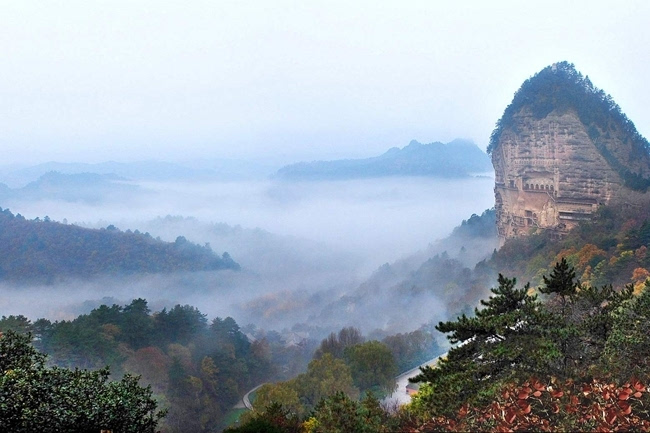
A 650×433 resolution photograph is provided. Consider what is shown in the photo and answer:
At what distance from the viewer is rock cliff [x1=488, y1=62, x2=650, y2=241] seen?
50844 millimetres

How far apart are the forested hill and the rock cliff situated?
67546mm

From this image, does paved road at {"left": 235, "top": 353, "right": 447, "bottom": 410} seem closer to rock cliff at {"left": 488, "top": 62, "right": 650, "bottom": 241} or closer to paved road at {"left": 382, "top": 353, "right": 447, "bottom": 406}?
paved road at {"left": 382, "top": 353, "right": 447, "bottom": 406}

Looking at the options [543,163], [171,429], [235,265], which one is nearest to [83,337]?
[171,429]

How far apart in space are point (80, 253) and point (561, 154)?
284ft

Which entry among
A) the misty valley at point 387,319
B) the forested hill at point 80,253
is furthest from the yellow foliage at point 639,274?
the forested hill at point 80,253

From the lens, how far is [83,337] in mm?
39406

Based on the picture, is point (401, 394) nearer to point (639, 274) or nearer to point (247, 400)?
point (639, 274)

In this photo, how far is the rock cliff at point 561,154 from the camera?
50.8m

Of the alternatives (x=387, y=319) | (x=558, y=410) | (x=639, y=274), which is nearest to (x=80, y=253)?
(x=387, y=319)

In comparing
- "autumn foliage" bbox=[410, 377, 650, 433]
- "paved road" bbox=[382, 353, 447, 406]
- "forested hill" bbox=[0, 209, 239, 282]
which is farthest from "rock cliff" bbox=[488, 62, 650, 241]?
"forested hill" bbox=[0, 209, 239, 282]

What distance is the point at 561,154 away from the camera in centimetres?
5216

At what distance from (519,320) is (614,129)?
46.7 m

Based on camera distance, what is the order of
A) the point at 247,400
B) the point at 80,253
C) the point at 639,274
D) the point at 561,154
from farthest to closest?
1. the point at 80,253
2. the point at 561,154
3. the point at 247,400
4. the point at 639,274

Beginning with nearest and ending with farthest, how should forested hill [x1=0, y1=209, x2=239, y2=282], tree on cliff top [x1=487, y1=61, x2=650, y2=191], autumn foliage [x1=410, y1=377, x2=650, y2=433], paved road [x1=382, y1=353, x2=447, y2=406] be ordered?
autumn foliage [x1=410, y1=377, x2=650, y2=433] → paved road [x1=382, y1=353, x2=447, y2=406] → tree on cliff top [x1=487, y1=61, x2=650, y2=191] → forested hill [x1=0, y1=209, x2=239, y2=282]
